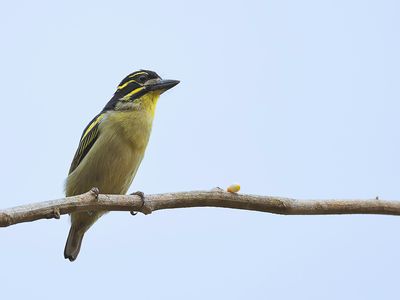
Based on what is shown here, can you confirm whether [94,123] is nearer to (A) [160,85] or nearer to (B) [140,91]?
(B) [140,91]

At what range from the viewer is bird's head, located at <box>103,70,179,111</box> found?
7.57m

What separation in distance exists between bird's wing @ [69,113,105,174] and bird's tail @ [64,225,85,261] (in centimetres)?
67

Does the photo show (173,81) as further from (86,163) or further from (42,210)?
(42,210)

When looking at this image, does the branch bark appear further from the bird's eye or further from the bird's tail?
the bird's eye

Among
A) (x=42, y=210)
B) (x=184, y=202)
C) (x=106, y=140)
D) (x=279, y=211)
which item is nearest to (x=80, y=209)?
(x=42, y=210)

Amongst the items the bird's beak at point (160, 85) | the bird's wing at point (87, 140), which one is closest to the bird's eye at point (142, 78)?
the bird's beak at point (160, 85)

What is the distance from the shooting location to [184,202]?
4.85 m

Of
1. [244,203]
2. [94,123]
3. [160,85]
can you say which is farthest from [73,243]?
[244,203]

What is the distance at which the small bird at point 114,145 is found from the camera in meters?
7.15

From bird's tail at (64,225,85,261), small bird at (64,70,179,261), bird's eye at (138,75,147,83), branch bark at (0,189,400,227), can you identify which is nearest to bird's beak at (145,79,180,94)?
small bird at (64,70,179,261)

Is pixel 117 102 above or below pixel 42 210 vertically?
above

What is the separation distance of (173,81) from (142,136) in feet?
2.35

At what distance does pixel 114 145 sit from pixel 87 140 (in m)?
0.49

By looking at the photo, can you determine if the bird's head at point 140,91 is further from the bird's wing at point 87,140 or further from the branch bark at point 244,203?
the branch bark at point 244,203
